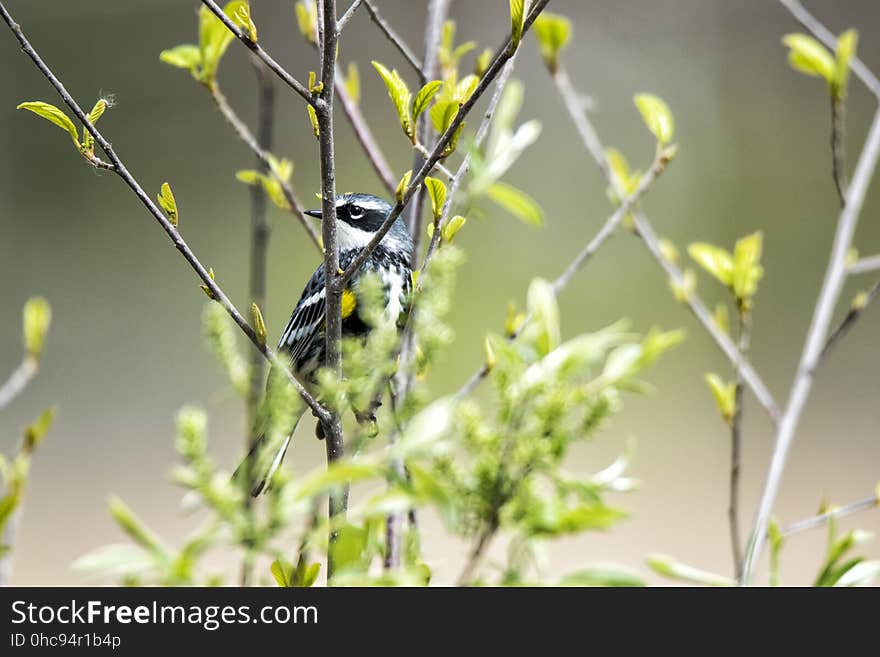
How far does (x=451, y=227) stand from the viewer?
3.46 feet

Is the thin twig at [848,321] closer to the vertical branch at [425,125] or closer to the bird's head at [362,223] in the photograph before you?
the vertical branch at [425,125]

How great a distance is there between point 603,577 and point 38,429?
659mm

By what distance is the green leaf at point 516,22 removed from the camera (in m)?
0.95

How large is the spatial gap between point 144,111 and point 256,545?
764 centimetres

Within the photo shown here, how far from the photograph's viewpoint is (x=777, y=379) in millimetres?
6492

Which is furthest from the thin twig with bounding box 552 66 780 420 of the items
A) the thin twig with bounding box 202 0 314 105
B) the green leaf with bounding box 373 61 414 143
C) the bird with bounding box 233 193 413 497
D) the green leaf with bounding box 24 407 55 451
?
the green leaf with bounding box 24 407 55 451

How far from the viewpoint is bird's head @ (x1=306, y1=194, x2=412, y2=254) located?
2.05 metres

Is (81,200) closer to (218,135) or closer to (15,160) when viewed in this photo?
(15,160)

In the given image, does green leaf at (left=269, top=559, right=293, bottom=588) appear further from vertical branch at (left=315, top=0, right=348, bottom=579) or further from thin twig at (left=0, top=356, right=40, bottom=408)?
thin twig at (left=0, top=356, right=40, bottom=408)

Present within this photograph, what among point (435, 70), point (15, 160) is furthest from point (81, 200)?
point (435, 70)

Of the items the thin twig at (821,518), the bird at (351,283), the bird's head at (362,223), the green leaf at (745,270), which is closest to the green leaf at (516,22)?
the green leaf at (745,270)

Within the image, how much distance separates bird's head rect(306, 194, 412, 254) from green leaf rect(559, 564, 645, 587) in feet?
4.72

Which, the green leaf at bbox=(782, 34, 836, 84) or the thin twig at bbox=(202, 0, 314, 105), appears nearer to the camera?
the thin twig at bbox=(202, 0, 314, 105)
